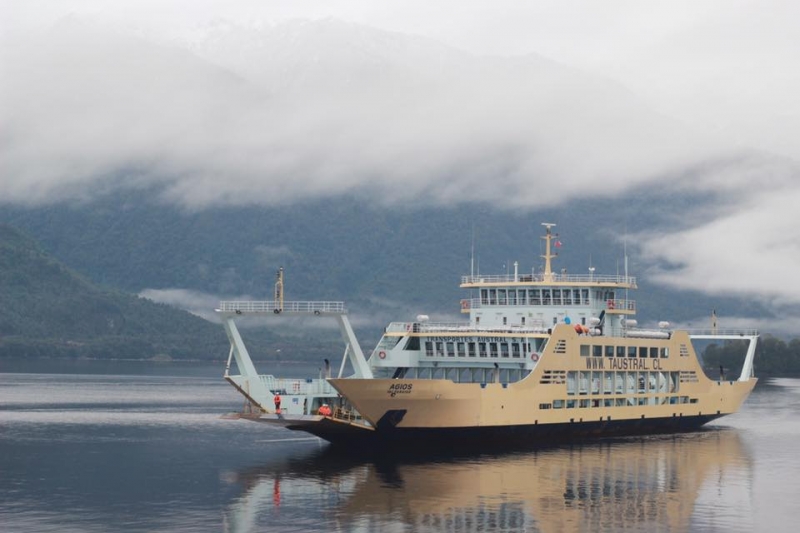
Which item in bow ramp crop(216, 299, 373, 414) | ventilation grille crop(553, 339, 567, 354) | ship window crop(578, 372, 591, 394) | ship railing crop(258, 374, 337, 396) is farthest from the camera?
ship window crop(578, 372, 591, 394)

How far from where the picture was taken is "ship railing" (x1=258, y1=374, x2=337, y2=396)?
6078 cm

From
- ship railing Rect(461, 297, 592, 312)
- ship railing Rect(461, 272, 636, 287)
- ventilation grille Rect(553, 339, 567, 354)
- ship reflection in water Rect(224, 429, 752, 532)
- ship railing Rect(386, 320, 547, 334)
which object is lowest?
ship reflection in water Rect(224, 429, 752, 532)

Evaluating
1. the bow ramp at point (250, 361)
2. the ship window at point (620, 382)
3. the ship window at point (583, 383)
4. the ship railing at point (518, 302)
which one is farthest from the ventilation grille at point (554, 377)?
the bow ramp at point (250, 361)

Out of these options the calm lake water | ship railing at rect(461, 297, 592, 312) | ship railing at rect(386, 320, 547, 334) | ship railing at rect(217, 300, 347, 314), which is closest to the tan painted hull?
the calm lake water

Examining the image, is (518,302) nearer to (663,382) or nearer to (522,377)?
(522,377)

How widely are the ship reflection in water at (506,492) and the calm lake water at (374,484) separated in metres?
0.09

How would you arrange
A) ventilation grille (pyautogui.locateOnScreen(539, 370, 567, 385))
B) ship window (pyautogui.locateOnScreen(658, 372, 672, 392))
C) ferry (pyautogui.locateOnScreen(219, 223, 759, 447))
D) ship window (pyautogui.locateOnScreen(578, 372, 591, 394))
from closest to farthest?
1. ferry (pyautogui.locateOnScreen(219, 223, 759, 447))
2. ventilation grille (pyautogui.locateOnScreen(539, 370, 567, 385))
3. ship window (pyautogui.locateOnScreen(578, 372, 591, 394))
4. ship window (pyautogui.locateOnScreen(658, 372, 672, 392))

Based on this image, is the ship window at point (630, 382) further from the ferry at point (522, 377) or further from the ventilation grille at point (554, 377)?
the ventilation grille at point (554, 377)

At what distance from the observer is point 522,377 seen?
65312mm

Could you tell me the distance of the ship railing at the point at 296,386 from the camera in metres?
60.8

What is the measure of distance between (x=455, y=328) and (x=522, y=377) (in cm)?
465

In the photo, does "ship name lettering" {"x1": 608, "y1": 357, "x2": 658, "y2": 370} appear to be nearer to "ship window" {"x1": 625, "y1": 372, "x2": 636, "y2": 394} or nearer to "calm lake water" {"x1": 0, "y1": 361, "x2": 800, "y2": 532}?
"ship window" {"x1": 625, "y1": 372, "x2": 636, "y2": 394}

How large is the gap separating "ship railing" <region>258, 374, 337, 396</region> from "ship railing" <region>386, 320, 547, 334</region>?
7022 mm

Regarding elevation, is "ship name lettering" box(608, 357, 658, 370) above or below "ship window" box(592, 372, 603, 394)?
above
